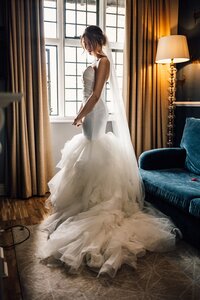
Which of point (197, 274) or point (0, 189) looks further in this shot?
point (0, 189)

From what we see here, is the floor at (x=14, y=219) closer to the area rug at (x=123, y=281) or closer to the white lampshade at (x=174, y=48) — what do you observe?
the area rug at (x=123, y=281)

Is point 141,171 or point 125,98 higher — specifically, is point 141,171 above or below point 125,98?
below

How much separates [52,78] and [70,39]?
53 cm

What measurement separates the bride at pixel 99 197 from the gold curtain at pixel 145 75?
114cm

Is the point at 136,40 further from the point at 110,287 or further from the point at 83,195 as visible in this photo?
the point at 110,287

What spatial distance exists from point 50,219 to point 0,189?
1.21 metres

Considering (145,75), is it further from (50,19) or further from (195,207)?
(195,207)

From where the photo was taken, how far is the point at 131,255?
Answer: 1869 millimetres

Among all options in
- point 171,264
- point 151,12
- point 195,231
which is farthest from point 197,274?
point 151,12

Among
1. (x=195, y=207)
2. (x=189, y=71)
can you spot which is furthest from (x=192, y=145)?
(x=189, y=71)

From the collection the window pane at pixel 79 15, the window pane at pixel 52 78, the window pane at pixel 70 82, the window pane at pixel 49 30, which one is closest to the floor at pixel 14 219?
the window pane at pixel 52 78

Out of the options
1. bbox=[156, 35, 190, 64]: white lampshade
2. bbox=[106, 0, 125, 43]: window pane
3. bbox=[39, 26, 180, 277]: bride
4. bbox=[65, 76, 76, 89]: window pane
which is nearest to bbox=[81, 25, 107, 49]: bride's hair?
bbox=[39, 26, 180, 277]: bride

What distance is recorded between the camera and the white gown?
6.04 feet

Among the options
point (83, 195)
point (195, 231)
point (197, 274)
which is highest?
point (83, 195)
